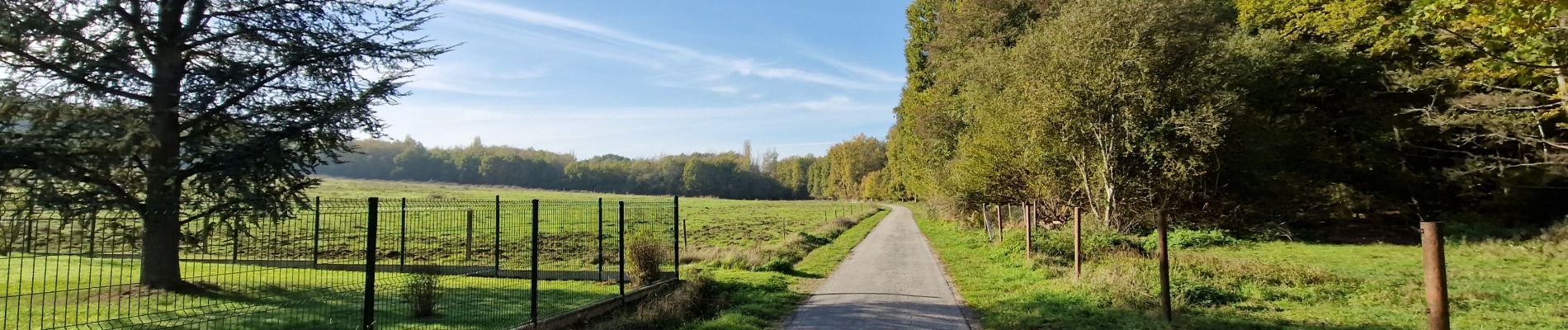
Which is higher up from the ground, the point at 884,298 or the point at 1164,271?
the point at 1164,271

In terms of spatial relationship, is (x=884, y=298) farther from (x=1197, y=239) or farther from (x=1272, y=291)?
(x=1197, y=239)

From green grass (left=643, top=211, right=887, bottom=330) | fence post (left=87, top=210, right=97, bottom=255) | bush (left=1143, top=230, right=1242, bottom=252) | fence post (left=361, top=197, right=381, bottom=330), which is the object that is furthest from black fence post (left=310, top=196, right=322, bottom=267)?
bush (left=1143, top=230, right=1242, bottom=252)

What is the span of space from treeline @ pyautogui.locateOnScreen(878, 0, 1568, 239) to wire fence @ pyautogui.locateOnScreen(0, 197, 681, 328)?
11.7m

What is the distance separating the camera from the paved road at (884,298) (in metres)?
8.28

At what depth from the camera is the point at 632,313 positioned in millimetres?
9234

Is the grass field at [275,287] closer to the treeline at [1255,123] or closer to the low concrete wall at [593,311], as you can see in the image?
the low concrete wall at [593,311]

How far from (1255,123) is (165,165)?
79.2ft

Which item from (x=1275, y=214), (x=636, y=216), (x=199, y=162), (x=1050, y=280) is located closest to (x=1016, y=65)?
(x=1050, y=280)

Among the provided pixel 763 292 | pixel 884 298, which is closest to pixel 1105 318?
pixel 884 298

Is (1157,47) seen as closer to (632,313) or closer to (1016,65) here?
(1016,65)

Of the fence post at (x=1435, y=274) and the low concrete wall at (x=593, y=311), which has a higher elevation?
the fence post at (x=1435, y=274)

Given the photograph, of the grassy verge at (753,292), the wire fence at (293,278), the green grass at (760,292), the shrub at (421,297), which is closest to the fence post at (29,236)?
the wire fence at (293,278)

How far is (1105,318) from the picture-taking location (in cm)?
788

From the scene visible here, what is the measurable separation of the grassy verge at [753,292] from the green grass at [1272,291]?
2.80m
